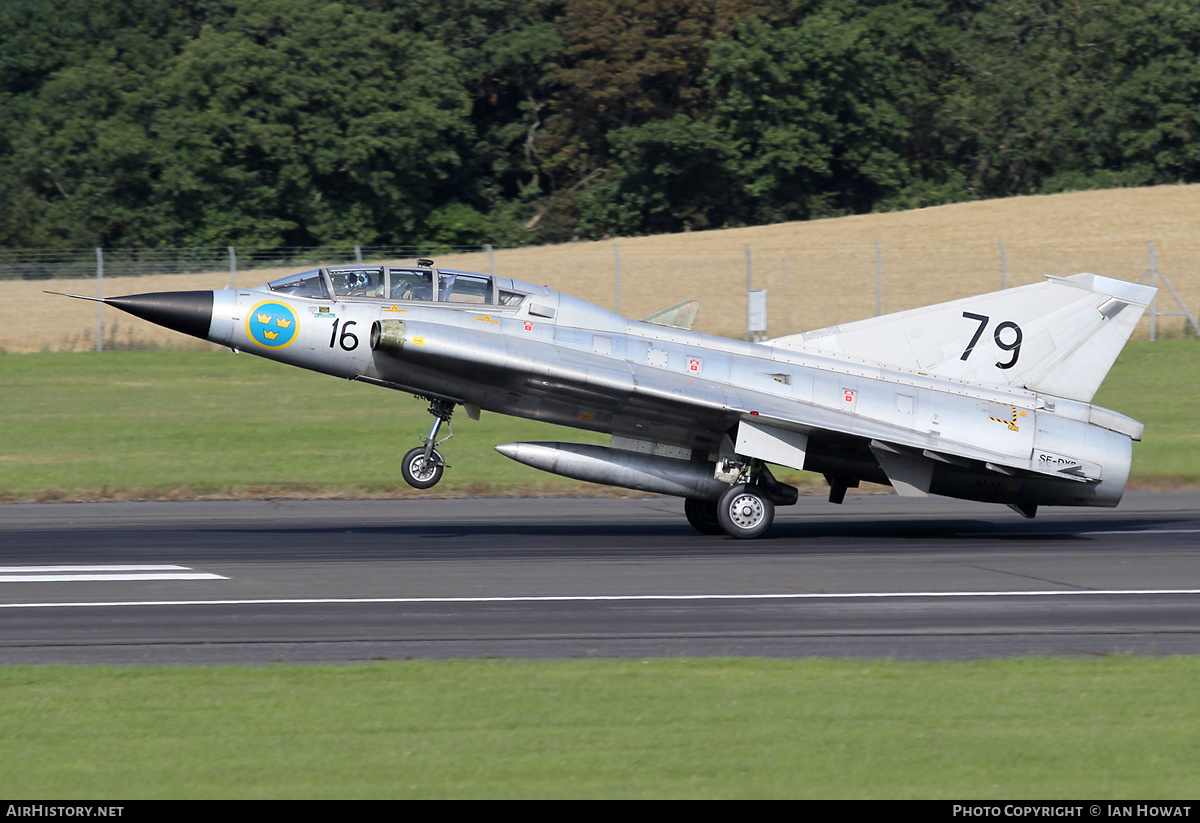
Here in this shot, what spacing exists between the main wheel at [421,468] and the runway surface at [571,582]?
798 mm

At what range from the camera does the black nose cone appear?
15.6m

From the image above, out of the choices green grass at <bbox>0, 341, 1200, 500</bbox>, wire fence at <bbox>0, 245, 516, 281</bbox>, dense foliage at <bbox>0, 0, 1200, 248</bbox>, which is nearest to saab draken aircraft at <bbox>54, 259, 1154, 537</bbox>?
green grass at <bbox>0, 341, 1200, 500</bbox>

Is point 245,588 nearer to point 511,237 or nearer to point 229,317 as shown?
point 229,317

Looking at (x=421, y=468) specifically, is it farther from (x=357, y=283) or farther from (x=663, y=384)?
(x=663, y=384)

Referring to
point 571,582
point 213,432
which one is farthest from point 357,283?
point 213,432

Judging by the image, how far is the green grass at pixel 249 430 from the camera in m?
21.7

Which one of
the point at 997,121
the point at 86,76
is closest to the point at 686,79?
the point at 997,121

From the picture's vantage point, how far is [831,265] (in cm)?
4869

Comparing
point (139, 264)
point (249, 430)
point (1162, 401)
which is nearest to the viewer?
point (249, 430)

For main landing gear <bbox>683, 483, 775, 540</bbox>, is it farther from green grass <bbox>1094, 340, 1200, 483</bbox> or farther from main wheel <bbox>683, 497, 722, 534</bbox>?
green grass <bbox>1094, 340, 1200, 483</bbox>

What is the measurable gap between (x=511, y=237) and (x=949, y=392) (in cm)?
4459

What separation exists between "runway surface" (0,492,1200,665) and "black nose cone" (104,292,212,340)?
2.66 metres

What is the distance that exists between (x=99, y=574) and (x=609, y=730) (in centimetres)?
800

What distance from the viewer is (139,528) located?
1761cm
